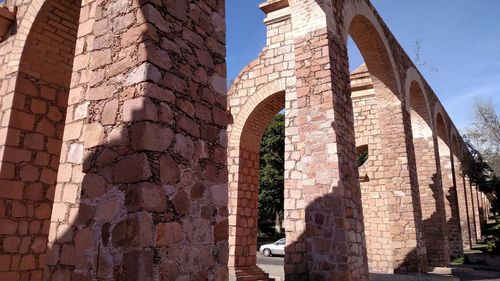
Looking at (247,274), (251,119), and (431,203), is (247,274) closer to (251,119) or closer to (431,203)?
(251,119)

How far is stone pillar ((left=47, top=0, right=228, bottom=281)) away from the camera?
2.44 m

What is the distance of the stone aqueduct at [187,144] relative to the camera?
2.57 m

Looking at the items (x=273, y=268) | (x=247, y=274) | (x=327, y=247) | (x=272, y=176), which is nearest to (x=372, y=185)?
(x=273, y=268)

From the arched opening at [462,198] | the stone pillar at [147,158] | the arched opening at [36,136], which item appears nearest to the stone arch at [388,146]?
the arched opening at [36,136]

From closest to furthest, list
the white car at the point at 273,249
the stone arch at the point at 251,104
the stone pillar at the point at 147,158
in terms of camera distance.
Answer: the stone pillar at the point at 147,158
the stone arch at the point at 251,104
the white car at the point at 273,249

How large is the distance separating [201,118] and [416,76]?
11505mm

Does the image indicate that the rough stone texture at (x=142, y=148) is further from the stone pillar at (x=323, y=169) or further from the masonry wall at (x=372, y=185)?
the masonry wall at (x=372, y=185)

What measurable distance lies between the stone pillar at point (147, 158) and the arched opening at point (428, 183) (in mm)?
10297

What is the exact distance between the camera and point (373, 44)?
374 inches

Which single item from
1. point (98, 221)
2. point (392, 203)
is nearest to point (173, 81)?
point (98, 221)

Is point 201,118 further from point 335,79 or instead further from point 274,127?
point 274,127

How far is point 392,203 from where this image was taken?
31.3ft

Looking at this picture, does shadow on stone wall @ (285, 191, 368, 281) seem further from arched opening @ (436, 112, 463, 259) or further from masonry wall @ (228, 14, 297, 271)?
arched opening @ (436, 112, 463, 259)

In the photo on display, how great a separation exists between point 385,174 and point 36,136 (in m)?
8.11
